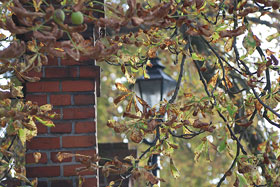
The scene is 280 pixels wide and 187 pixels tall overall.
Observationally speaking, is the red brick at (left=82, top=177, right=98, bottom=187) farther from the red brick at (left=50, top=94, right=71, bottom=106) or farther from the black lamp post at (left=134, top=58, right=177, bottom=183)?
the black lamp post at (left=134, top=58, right=177, bottom=183)

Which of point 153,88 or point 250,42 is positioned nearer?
point 250,42

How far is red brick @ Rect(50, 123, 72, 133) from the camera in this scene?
3010 millimetres

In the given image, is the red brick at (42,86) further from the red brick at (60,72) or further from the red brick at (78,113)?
the red brick at (78,113)

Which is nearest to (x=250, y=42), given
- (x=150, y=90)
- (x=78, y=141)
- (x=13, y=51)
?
(x=78, y=141)

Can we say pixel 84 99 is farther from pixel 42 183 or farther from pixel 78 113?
pixel 42 183

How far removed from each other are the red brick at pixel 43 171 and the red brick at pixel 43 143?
12cm

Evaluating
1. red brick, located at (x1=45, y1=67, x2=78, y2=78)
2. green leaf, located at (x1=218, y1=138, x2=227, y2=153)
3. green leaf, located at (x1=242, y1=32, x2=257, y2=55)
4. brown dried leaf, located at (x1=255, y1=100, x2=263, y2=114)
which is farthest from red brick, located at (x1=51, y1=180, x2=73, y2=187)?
green leaf, located at (x1=242, y1=32, x2=257, y2=55)

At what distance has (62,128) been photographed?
3018 millimetres

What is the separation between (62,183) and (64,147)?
0.21 metres

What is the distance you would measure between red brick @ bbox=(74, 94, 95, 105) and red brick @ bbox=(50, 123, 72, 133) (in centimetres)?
15

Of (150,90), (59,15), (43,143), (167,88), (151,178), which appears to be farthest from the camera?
(167,88)

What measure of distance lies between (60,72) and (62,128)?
1.12ft

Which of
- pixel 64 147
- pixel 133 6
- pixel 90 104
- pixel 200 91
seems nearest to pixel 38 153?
pixel 64 147

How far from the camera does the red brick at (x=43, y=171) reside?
2.96 metres
